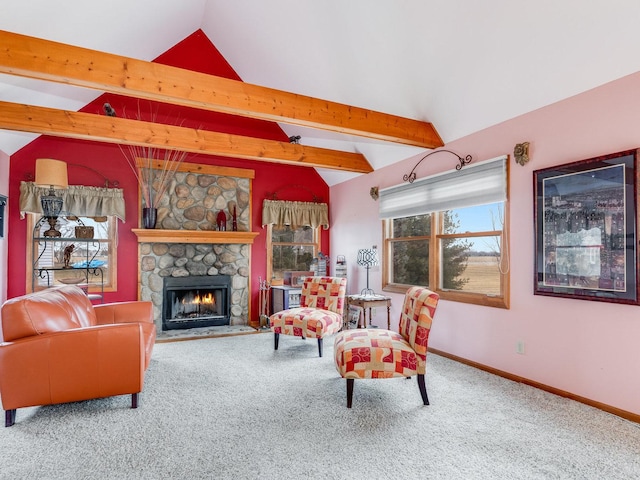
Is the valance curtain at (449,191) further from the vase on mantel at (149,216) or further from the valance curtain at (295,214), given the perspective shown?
the vase on mantel at (149,216)

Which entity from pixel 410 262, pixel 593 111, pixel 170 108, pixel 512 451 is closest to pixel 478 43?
pixel 593 111

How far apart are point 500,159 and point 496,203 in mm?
435

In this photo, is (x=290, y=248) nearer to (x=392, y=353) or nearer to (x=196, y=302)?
(x=196, y=302)

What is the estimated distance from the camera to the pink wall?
256 cm

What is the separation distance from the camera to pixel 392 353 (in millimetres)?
2678

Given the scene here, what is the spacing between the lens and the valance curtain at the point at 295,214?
5.91 m

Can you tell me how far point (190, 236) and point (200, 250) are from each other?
34 cm

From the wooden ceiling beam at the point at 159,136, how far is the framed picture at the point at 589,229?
277 centimetres

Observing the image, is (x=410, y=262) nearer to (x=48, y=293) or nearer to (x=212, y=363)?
(x=212, y=363)

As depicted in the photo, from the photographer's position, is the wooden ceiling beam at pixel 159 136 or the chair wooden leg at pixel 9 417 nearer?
the chair wooden leg at pixel 9 417

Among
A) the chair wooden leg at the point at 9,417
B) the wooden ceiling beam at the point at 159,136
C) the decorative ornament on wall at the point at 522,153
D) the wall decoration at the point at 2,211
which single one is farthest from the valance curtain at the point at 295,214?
the chair wooden leg at the point at 9,417

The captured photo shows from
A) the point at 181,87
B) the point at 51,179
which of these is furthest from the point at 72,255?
the point at 181,87

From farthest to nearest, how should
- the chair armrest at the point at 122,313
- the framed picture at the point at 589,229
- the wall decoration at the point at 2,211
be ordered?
the wall decoration at the point at 2,211 → the chair armrest at the point at 122,313 → the framed picture at the point at 589,229

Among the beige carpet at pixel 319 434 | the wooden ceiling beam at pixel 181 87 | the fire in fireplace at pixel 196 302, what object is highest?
the wooden ceiling beam at pixel 181 87
